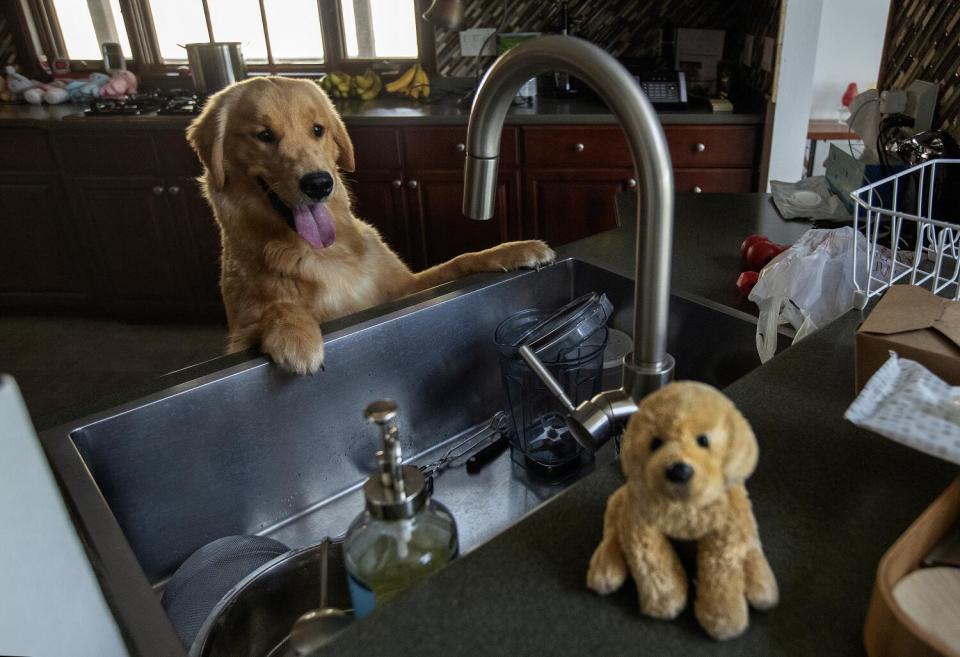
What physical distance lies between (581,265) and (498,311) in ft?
0.64

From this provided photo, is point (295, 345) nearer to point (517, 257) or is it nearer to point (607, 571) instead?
point (517, 257)

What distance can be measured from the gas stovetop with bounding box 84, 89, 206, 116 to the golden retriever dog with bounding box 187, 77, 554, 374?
152 cm

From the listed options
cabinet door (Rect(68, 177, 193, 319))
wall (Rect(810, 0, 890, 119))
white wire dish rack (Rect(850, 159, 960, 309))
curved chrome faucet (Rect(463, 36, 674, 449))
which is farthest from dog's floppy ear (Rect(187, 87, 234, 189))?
wall (Rect(810, 0, 890, 119))

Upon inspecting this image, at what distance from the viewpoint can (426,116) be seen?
2707 millimetres

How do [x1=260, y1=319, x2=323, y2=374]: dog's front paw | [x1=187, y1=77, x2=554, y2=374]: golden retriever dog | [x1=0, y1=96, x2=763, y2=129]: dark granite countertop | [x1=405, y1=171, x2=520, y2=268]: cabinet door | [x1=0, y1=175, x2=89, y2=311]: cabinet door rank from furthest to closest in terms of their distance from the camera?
1. [x1=0, y1=175, x2=89, y2=311]: cabinet door
2. [x1=405, y1=171, x2=520, y2=268]: cabinet door
3. [x1=0, y1=96, x2=763, y2=129]: dark granite countertop
4. [x1=187, y1=77, x2=554, y2=374]: golden retriever dog
5. [x1=260, y1=319, x2=323, y2=374]: dog's front paw

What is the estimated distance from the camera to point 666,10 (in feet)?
10.0

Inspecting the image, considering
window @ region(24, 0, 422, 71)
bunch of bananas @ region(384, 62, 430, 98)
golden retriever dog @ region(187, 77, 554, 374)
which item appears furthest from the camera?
window @ region(24, 0, 422, 71)

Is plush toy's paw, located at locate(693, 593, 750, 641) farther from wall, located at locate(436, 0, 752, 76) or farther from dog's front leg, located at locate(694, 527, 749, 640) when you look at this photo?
wall, located at locate(436, 0, 752, 76)

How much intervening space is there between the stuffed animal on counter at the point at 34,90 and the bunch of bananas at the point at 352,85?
1.20 meters

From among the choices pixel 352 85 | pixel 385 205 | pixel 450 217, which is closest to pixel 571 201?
pixel 450 217

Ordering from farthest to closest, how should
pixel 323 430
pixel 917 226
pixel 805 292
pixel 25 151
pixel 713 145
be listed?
pixel 25 151
pixel 713 145
pixel 917 226
pixel 323 430
pixel 805 292

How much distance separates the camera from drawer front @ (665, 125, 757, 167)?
2.63 m

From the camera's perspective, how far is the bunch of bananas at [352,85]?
122 inches

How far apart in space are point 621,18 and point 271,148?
7.23ft
